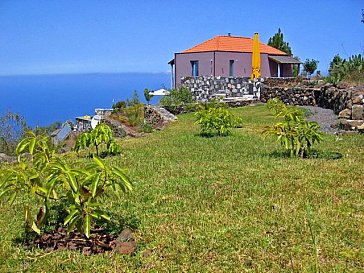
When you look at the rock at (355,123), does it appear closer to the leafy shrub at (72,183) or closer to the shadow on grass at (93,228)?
the shadow on grass at (93,228)

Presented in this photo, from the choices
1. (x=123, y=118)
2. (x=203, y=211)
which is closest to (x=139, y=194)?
(x=203, y=211)

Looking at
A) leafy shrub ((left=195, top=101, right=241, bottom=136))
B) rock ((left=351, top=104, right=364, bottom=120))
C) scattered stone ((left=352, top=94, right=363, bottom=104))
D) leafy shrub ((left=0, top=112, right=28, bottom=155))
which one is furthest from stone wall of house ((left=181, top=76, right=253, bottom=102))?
leafy shrub ((left=195, top=101, right=241, bottom=136))

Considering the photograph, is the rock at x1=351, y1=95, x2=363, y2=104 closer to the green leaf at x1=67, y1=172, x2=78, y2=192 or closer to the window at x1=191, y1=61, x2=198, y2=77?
the green leaf at x1=67, y1=172, x2=78, y2=192

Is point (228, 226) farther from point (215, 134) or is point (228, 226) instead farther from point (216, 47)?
point (216, 47)

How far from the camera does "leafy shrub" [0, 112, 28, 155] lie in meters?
14.7

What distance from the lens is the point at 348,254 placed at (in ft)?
11.6

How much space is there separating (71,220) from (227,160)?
4.50 meters

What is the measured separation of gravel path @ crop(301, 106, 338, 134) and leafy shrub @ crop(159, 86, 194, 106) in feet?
19.5

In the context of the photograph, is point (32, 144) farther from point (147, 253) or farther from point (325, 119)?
point (325, 119)

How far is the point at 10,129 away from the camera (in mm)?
15078

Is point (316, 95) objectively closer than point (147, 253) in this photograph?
No

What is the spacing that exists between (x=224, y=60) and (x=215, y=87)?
8.91 metres

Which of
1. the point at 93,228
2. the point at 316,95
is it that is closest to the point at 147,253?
the point at 93,228

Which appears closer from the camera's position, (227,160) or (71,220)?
(71,220)
